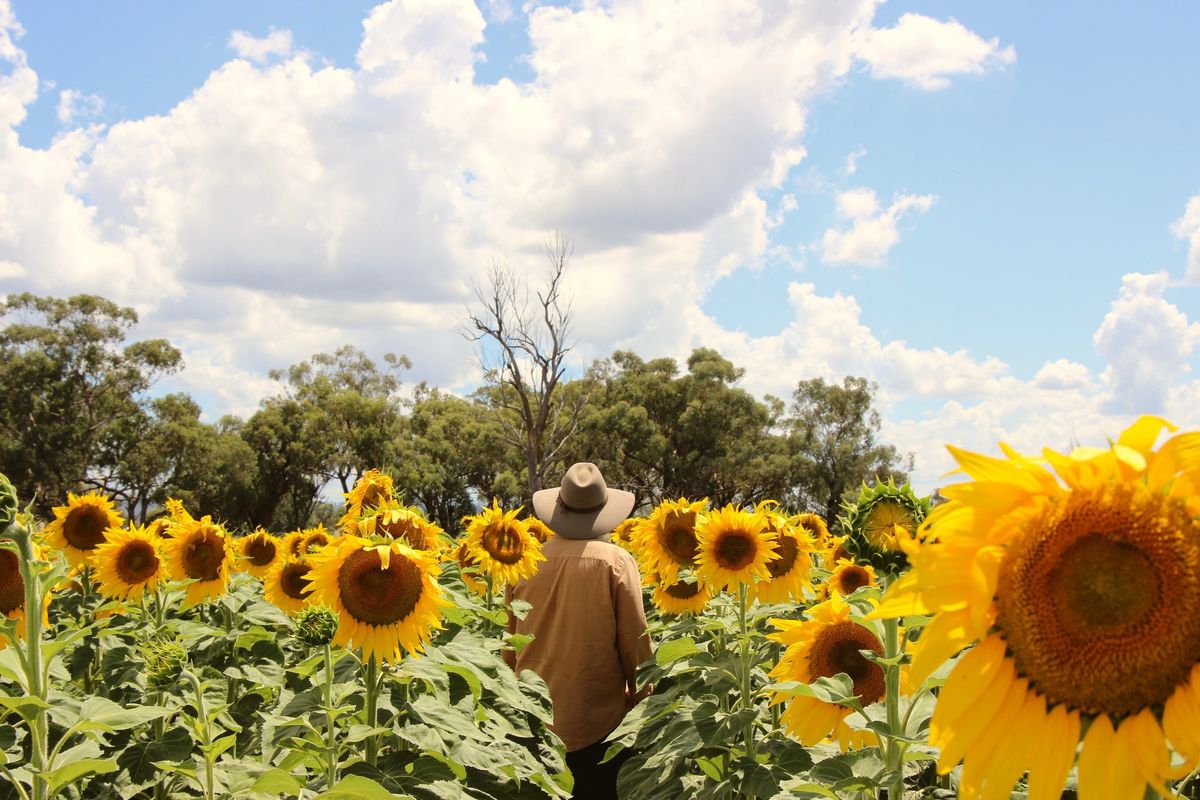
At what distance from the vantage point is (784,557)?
17.2 feet

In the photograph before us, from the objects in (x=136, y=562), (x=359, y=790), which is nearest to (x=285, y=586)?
(x=136, y=562)

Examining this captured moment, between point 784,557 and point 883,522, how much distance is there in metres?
2.90

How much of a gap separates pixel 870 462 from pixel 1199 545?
4219 cm

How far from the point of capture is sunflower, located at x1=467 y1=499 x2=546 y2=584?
5672 millimetres

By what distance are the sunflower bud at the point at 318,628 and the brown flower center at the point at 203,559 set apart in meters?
3.07

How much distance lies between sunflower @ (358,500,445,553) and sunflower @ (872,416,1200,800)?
269cm

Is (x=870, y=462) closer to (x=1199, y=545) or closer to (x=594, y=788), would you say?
(x=594, y=788)

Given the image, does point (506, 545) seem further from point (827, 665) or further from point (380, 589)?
point (827, 665)

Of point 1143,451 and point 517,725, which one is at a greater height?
point 1143,451

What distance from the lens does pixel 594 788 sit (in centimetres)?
531

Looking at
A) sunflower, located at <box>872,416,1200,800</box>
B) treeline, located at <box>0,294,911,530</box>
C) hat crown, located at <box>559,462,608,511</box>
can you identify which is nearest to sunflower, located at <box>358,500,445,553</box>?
hat crown, located at <box>559,462,608,511</box>

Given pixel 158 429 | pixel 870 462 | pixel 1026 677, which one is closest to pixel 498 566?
pixel 1026 677

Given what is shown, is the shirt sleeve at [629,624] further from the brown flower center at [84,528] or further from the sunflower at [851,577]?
the brown flower center at [84,528]

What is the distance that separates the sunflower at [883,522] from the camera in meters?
2.38
